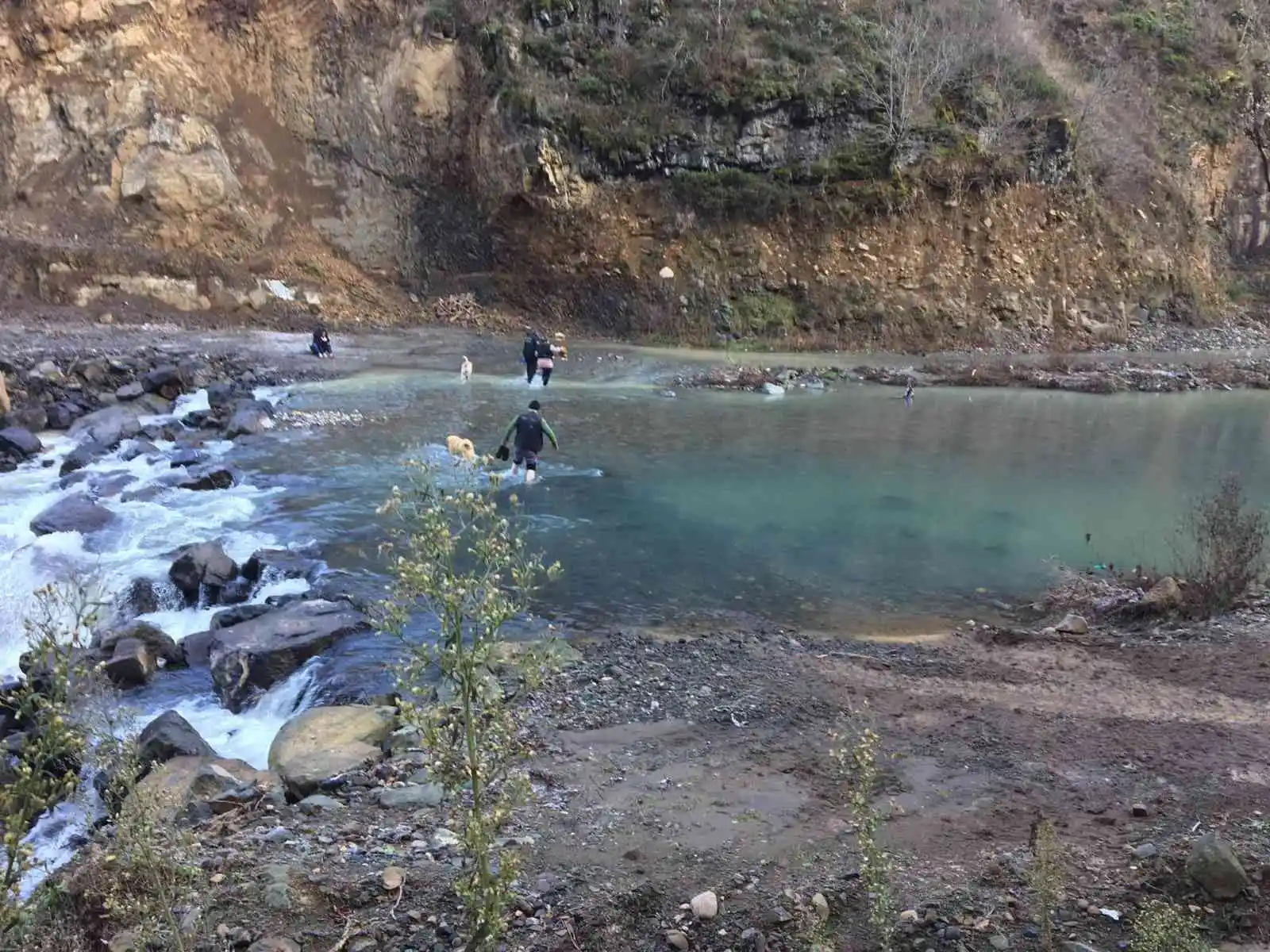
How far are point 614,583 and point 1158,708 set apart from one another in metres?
5.78

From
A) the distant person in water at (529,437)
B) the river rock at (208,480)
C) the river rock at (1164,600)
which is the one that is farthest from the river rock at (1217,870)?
the river rock at (208,480)

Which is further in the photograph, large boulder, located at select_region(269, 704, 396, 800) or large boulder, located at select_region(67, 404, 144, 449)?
large boulder, located at select_region(67, 404, 144, 449)

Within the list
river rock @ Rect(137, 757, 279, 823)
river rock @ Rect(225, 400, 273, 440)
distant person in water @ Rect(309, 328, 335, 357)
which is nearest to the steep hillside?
distant person in water @ Rect(309, 328, 335, 357)

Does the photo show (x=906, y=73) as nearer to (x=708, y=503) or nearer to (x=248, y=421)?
(x=708, y=503)

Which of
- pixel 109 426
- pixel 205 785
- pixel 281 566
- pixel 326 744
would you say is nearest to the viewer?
pixel 205 785

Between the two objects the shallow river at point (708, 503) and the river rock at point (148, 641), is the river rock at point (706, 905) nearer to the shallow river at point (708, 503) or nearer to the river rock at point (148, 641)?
the shallow river at point (708, 503)

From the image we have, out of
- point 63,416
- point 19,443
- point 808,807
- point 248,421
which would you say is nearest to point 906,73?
point 248,421

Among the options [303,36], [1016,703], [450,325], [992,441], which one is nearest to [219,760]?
[1016,703]

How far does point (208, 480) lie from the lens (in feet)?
46.3

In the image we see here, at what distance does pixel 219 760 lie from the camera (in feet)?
21.2

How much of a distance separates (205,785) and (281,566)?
540 cm

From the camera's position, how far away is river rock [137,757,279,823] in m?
5.62

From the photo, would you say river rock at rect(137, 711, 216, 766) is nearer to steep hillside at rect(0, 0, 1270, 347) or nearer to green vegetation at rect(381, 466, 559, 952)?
green vegetation at rect(381, 466, 559, 952)

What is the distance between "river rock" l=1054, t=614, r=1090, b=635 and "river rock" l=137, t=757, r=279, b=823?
7.84 m
